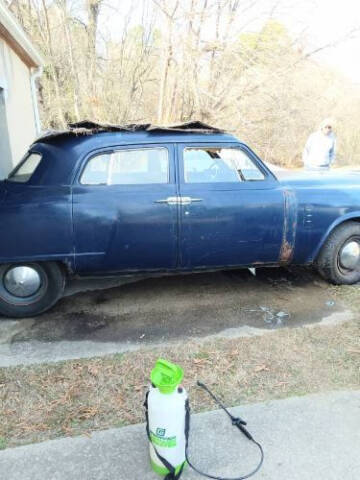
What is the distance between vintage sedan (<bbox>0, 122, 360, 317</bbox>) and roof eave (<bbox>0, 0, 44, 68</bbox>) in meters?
3.59

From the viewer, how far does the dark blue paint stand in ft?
10.8

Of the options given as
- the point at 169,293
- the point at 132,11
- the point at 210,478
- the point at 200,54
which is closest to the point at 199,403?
the point at 210,478

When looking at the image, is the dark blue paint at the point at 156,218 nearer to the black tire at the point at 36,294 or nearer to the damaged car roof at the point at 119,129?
the damaged car roof at the point at 119,129

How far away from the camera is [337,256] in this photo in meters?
4.07

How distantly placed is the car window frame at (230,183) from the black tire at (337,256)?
2.96ft

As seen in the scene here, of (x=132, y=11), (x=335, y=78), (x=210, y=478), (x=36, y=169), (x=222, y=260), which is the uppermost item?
(x=132, y=11)

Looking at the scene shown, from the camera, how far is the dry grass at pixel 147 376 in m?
2.26

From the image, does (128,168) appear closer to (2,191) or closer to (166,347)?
(2,191)

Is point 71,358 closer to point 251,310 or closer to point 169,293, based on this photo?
point 169,293

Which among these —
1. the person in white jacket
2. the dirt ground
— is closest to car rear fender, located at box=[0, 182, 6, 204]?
the dirt ground

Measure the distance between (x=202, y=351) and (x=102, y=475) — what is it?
124 cm

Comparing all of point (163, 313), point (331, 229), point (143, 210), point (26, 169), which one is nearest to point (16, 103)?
point (26, 169)

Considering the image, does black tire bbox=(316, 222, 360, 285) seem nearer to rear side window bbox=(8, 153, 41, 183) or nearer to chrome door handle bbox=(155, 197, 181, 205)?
chrome door handle bbox=(155, 197, 181, 205)

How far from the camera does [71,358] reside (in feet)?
9.40
